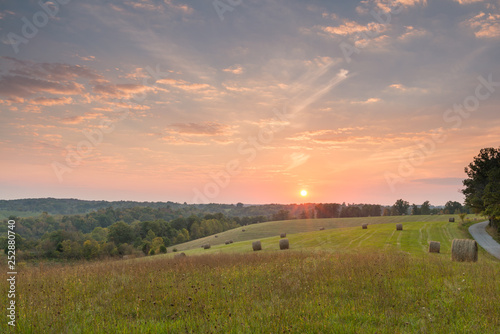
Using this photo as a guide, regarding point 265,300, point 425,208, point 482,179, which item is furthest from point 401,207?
point 265,300

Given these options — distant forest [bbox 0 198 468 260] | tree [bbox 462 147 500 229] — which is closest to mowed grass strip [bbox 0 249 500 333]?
tree [bbox 462 147 500 229]

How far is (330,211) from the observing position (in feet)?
528

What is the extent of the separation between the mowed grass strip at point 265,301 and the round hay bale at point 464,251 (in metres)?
9.51

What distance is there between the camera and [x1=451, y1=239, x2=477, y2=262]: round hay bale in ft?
66.2

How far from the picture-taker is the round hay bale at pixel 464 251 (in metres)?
20.2

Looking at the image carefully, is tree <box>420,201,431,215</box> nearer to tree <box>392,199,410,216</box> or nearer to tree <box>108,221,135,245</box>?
tree <box>392,199,410,216</box>

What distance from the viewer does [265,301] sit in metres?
8.05

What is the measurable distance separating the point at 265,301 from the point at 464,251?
19.0m

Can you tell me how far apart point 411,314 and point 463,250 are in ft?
56.6

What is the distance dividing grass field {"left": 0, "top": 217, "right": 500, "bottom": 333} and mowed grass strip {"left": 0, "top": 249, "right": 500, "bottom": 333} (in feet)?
0.09

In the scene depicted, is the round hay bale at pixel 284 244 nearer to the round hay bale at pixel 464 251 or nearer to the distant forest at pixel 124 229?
the round hay bale at pixel 464 251

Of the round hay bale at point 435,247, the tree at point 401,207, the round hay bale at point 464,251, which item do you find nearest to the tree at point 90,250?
the round hay bale at point 435,247

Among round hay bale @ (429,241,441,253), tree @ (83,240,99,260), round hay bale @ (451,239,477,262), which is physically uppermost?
round hay bale @ (451,239,477,262)

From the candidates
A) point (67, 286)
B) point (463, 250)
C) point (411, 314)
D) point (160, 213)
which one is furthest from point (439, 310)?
point (160, 213)
